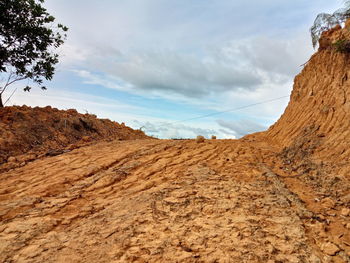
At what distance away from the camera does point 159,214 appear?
10.9 ft

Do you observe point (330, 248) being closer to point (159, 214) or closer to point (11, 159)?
point (159, 214)

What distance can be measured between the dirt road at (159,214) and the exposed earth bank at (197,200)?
15 millimetres

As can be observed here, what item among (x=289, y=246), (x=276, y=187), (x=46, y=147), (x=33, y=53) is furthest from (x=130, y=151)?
(x=33, y=53)

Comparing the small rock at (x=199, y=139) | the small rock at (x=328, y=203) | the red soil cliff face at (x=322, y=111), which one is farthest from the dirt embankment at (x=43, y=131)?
the small rock at (x=328, y=203)

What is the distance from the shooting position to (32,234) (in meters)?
3.19

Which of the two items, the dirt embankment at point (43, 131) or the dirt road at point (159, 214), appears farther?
the dirt embankment at point (43, 131)

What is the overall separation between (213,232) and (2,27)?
9466 millimetres

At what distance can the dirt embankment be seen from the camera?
23.3 ft

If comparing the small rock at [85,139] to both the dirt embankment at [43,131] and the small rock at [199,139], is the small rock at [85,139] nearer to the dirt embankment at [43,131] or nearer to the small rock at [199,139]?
the dirt embankment at [43,131]

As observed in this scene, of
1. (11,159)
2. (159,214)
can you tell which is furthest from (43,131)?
(159,214)

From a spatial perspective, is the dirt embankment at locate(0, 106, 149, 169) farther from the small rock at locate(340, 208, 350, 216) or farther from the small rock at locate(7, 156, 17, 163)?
the small rock at locate(340, 208, 350, 216)

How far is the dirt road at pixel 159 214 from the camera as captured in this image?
267 centimetres

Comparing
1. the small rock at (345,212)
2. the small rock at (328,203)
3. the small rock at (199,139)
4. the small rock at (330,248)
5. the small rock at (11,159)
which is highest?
the small rock at (199,139)

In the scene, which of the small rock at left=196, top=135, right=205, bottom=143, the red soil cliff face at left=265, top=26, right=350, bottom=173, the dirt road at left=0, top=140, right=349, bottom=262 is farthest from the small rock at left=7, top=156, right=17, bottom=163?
the red soil cliff face at left=265, top=26, right=350, bottom=173
